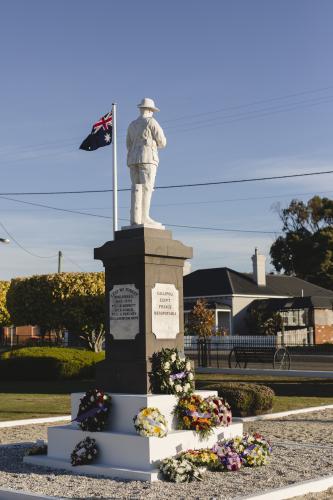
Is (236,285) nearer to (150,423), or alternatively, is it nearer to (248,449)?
(248,449)

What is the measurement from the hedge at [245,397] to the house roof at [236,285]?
129ft

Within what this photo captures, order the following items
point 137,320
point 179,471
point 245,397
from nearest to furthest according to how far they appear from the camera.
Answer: point 179,471
point 137,320
point 245,397

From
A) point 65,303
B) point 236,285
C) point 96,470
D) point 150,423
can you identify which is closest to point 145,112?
point 150,423

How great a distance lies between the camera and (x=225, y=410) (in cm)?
1150

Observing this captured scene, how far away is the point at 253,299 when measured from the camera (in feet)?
191

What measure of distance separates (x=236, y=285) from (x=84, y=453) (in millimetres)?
47706

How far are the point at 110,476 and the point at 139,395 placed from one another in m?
1.33

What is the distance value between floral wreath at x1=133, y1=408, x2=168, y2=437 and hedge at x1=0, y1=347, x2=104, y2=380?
1875cm

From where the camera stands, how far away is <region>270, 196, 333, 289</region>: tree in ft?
234

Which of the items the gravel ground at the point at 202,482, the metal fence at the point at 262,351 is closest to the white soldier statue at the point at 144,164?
the gravel ground at the point at 202,482

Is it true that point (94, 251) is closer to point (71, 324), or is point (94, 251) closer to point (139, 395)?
point (139, 395)

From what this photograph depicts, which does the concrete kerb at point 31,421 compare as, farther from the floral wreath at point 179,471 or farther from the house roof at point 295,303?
the house roof at point 295,303

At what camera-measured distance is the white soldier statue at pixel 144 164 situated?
12359 mm

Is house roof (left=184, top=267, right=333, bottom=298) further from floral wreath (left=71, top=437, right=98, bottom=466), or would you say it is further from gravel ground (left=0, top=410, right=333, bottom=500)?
floral wreath (left=71, top=437, right=98, bottom=466)
